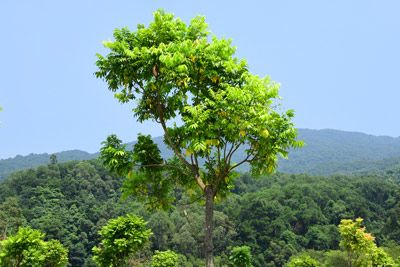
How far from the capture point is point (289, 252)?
226 ft

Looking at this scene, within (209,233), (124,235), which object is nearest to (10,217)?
(124,235)

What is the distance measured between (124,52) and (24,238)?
10929mm

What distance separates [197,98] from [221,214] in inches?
2647

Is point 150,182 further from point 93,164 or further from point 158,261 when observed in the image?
point 93,164

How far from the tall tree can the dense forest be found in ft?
171

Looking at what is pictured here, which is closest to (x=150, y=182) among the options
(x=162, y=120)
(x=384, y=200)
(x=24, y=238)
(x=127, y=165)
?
(x=127, y=165)

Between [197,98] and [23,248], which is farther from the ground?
[197,98]

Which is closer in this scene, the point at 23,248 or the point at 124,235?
the point at 23,248

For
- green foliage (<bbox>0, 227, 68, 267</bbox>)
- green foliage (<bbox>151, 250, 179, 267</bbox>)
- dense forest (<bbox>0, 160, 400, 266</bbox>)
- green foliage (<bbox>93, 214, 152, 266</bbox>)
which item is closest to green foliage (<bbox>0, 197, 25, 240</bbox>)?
dense forest (<bbox>0, 160, 400, 266</bbox>)

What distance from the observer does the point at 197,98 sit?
36.3ft

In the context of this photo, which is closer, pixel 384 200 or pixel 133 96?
pixel 133 96

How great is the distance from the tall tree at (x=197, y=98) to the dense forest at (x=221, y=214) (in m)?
52.0

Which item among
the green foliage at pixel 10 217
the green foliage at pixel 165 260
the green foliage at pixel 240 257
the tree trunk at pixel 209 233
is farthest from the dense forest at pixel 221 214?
the tree trunk at pixel 209 233

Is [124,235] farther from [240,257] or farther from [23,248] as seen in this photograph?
[240,257]
